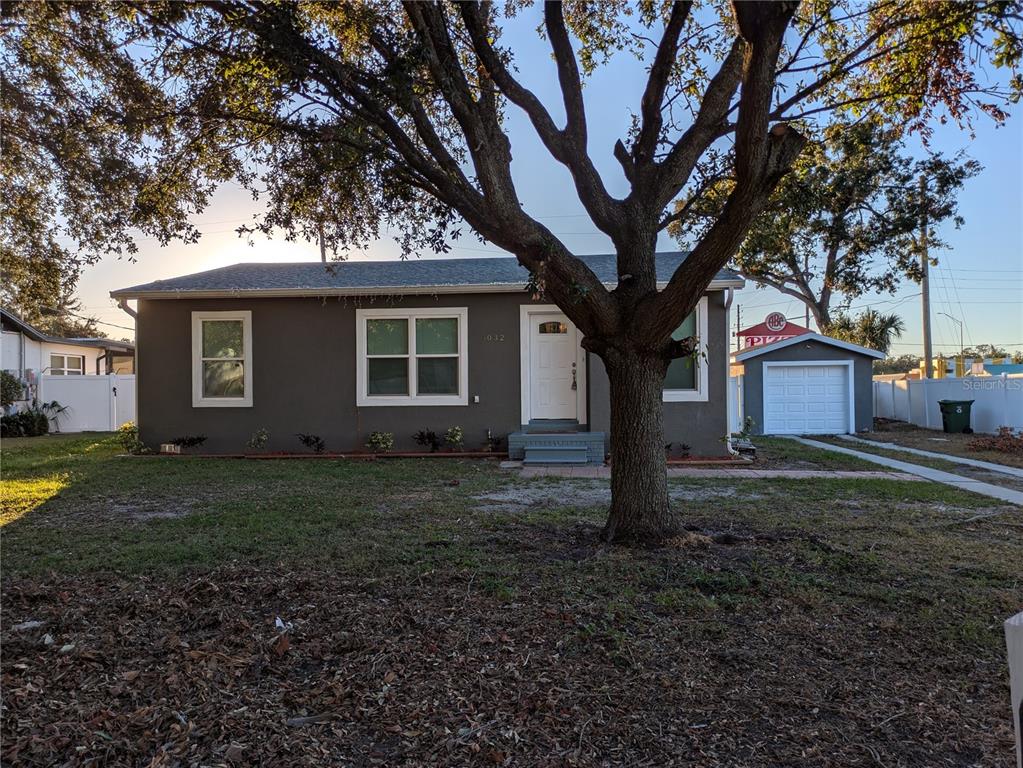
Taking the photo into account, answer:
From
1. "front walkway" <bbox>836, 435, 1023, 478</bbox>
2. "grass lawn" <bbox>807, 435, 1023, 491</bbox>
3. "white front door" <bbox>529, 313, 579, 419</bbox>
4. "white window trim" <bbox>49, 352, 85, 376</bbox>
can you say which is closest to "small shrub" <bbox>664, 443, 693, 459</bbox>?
"white front door" <bbox>529, 313, 579, 419</bbox>

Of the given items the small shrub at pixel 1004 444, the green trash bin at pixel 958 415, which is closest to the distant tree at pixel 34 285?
the small shrub at pixel 1004 444

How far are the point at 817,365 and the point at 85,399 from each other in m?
22.1

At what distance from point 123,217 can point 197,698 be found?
4.93 metres

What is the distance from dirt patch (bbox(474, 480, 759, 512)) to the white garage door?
10.8m

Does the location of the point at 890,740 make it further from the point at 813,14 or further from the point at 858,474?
the point at 858,474

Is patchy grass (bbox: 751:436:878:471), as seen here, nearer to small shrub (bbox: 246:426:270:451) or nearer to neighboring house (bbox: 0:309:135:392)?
small shrub (bbox: 246:426:270:451)

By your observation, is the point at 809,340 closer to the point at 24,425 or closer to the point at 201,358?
the point at 201,358

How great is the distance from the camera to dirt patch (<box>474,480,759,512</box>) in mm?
6887

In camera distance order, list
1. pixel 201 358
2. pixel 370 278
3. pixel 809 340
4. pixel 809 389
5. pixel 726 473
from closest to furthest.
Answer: pixel 726 473 < pixel 201 358 < pixel 370 278 < pixel 809 340 < pixel 809 389

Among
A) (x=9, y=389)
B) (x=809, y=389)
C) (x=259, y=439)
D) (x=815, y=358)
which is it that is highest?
(x=815, y=358)

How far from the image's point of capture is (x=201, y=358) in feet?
38.8

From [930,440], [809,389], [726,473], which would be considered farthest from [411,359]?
[930,440]

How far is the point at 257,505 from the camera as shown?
6.91 m

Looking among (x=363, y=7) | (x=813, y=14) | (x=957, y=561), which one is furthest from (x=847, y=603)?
(x=363, y=7)
